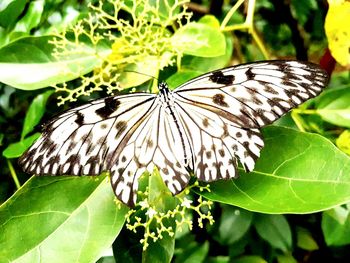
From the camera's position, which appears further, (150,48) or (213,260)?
(213,260)

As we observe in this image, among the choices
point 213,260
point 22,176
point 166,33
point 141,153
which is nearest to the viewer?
point 141,153

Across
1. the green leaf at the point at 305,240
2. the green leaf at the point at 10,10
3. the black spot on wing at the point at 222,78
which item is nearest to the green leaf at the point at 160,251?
the black spot on wing at the point at 222,78

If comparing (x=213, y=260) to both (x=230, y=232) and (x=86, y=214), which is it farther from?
(x=86, y=214)

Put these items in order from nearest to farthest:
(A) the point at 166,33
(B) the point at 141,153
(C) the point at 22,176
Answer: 1. (B) the point at 141,153
2. (A) the point at 166,33
3. (C) the point at 22,176

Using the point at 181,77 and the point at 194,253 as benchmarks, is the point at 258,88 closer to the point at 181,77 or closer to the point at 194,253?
the point at 181,77

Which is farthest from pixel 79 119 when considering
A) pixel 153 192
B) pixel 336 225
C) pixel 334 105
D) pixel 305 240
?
pixel 305 240

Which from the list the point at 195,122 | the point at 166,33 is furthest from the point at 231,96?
the point at 166,33
